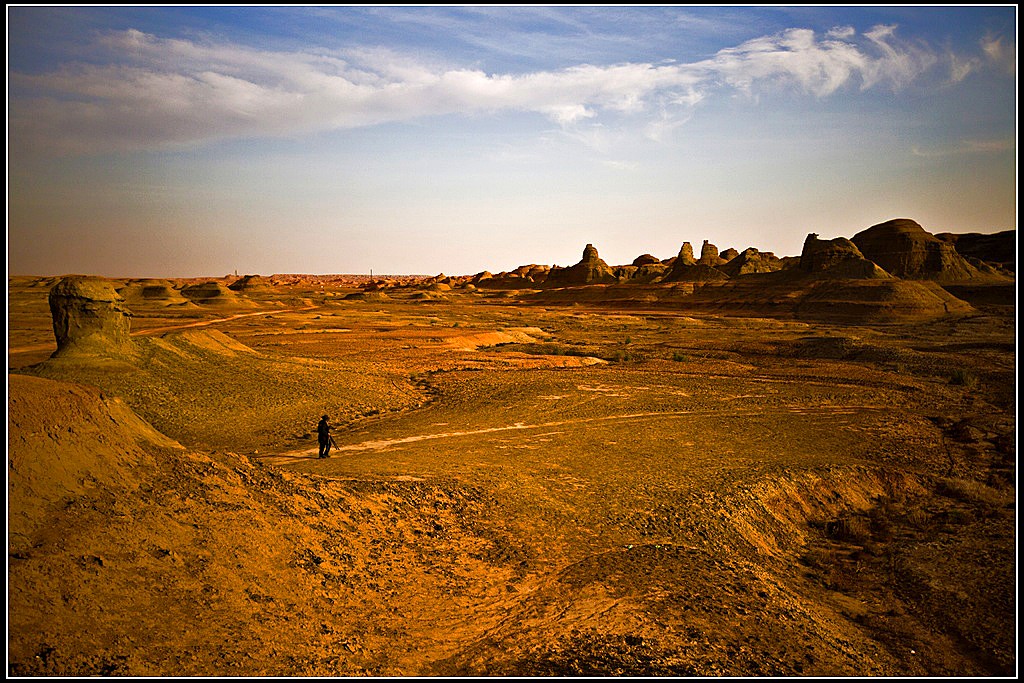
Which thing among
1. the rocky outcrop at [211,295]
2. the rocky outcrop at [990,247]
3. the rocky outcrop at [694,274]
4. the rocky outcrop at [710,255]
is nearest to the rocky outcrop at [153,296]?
the rocky outcrop at [211,295]

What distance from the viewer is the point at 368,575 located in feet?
26.5

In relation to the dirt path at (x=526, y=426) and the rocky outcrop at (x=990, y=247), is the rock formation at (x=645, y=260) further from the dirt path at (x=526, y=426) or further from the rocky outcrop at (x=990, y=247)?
the dirt path at (x=526, y=426)

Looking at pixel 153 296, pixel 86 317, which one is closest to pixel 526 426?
pixel 86 317

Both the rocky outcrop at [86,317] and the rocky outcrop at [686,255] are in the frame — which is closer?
the rocky outcrop at [86,317]

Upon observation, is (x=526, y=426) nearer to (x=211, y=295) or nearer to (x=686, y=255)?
(x=211, y=295)

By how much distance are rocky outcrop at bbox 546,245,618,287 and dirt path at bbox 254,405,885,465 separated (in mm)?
96648

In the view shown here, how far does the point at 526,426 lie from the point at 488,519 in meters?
7.20

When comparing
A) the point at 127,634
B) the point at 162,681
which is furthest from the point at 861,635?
the point at 127,634

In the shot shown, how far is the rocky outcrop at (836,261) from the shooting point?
6894 cm

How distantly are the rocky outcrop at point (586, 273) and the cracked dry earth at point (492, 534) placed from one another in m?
98.8

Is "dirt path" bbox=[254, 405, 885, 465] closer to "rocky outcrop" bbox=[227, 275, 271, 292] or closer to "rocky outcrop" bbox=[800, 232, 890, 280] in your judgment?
"rocky outcrop" bbox=[800, 232, 890, 280]

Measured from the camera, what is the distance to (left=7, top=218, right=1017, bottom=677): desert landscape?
643cm

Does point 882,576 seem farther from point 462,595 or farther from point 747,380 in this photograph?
point 747,380

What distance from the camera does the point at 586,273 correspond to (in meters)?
120
